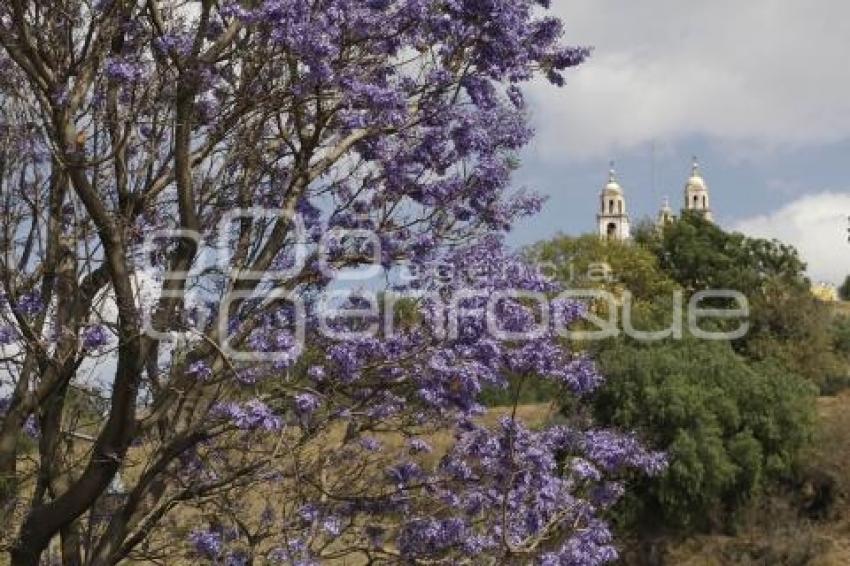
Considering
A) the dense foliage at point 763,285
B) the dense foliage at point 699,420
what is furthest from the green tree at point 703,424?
the dense foliage at point 763,285

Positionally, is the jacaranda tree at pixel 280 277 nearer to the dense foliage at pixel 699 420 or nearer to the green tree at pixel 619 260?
the dense foliage at pixel 699 420

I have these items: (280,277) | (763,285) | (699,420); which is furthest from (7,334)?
(763,285)

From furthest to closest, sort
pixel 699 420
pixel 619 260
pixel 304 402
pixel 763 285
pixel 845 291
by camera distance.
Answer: pixel 845 291 < pixel 619 260 < pixel 763 285 < pixel 699 420 < pixel 304 402

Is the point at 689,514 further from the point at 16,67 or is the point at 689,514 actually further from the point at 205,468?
the point at 16,67

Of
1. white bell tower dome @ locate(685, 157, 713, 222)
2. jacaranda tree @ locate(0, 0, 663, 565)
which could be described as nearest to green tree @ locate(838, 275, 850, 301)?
white bell tower dome @ locate(685, 157, 713, 222)

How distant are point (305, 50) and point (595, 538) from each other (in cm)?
340

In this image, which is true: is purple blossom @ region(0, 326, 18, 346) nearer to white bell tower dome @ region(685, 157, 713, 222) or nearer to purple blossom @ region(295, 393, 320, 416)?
purple blossom @ region(295, 393, 320, 416)

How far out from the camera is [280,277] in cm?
708

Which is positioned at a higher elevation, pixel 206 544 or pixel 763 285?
pixel 763 285

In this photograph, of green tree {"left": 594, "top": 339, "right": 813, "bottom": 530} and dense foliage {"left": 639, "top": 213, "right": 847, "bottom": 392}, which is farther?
dense foliage {"left": 639, "top": 213, "right": 847, "bottom": 392}

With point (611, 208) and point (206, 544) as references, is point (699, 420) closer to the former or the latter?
point (206, 544)

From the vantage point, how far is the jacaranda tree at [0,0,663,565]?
6.52 meters

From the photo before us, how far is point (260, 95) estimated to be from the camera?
6.88 meters

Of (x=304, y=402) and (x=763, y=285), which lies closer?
(x=304, y=402)
